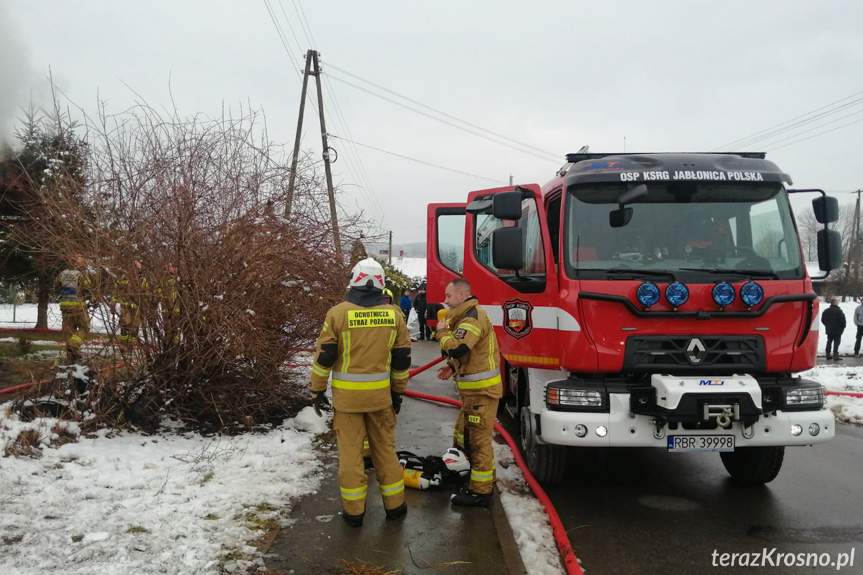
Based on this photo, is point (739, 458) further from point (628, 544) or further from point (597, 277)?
point (597, 277)

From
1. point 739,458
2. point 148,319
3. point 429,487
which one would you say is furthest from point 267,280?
point 739,458

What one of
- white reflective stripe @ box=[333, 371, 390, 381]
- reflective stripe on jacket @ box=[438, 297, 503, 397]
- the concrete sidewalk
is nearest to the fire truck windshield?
reflective stripe on jacket @ box=[438, 297, 503, 397]

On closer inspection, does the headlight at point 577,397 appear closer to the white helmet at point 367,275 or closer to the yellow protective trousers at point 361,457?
the yellow protective trousers at point 361,457

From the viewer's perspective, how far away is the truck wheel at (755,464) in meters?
5.05

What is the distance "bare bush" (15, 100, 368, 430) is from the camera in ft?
18.7

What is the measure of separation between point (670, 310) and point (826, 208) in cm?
184

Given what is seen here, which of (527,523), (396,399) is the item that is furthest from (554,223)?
(527,523)

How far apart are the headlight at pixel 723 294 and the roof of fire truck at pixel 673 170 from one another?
3.12 ft

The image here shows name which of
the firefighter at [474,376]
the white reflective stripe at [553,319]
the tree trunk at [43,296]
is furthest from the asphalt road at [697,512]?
the tree trunk at [43,296]

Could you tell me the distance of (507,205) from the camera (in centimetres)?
493

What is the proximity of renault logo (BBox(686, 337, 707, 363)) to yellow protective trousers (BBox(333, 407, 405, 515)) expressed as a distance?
7.16ft

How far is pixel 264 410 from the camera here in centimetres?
663

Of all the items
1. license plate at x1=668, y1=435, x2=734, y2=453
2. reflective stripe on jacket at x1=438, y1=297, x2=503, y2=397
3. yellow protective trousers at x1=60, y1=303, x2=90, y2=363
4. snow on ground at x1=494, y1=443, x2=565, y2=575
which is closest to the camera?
snow on ground at x1=494, y1=443, x2=565, y2=575

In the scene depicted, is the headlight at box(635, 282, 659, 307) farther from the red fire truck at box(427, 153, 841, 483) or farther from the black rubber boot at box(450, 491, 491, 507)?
the black rubber boot at box(450, 491, 491, 507)
